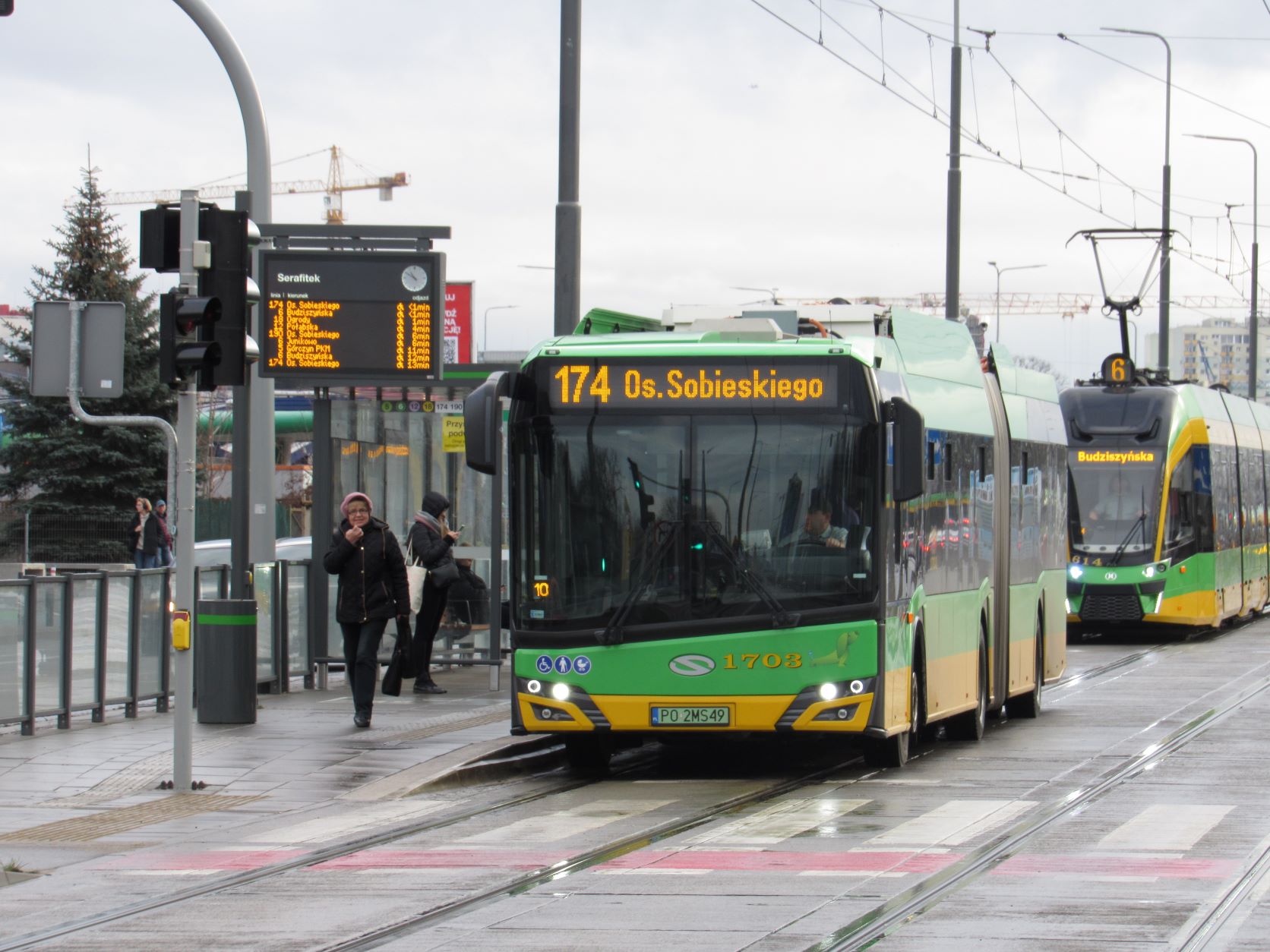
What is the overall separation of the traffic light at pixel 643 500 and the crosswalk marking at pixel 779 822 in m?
1.92

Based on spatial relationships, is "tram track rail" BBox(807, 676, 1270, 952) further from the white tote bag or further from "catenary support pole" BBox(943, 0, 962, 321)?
"catenary support pole" BBox(943, 0, 962, 321)

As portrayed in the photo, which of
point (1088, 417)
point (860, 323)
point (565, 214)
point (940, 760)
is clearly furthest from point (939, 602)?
point (1088, 417)

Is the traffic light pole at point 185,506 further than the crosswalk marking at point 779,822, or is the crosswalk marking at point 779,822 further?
the traffic light pole at point 185,506

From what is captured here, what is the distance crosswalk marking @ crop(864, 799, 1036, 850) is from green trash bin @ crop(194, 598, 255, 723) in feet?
18.3

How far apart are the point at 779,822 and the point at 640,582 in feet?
7.26

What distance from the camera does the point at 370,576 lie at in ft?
52.7

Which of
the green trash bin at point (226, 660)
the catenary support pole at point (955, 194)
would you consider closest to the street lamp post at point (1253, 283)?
the catenary support pole at point (955, 194)

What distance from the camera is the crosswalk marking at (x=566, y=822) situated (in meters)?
10.9

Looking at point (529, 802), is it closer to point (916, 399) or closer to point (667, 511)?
point (667, 511)

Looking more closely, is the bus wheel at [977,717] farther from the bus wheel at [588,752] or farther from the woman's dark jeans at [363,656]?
the woman's dark jeans at [363,656]

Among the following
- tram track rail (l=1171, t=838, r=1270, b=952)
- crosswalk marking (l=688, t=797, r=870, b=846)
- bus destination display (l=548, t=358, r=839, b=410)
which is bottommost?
crosswalk marking (l=688, t=797, r=870, b=846)

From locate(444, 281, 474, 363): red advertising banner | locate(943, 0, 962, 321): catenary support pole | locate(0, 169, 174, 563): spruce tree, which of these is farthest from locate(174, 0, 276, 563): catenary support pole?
locate(444, 281, 474, 363): red advertising banner

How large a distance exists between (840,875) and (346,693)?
10.2 m

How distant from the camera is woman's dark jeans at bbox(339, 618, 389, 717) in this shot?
1581 centimetres
